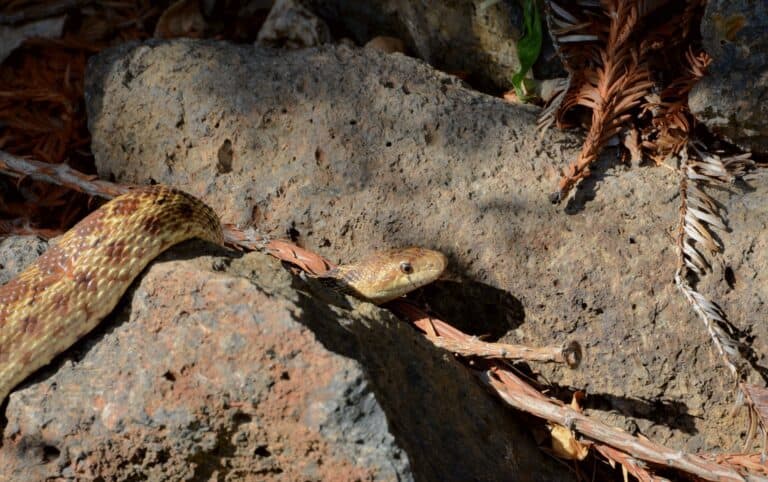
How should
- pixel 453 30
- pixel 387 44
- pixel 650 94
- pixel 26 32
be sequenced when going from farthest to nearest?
pixel 26 32 < pixel 387 44 < pixel 453 30 < pixel 650 94

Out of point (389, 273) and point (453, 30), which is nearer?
point (389, 273)

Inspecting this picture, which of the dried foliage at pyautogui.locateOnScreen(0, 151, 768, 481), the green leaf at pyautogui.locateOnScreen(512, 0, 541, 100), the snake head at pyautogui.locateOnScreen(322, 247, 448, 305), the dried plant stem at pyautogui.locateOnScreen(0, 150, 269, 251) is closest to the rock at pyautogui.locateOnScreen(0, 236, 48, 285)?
the dried plant stem at pyautogui.locateOnScreen(0, 150, 269, 251)

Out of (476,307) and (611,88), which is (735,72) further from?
(476,307)

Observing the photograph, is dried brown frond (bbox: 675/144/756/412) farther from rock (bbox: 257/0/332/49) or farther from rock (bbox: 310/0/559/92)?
rock (bbox: 257/0/332/49)

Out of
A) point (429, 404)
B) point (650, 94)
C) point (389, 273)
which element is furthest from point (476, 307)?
point (650, 94)

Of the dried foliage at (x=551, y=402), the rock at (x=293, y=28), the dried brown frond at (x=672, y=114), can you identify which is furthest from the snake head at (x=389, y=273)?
the rock at (x=293, y=28)

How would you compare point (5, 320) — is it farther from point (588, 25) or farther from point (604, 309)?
point (588, 25)

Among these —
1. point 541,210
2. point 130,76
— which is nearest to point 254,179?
point 130,76
